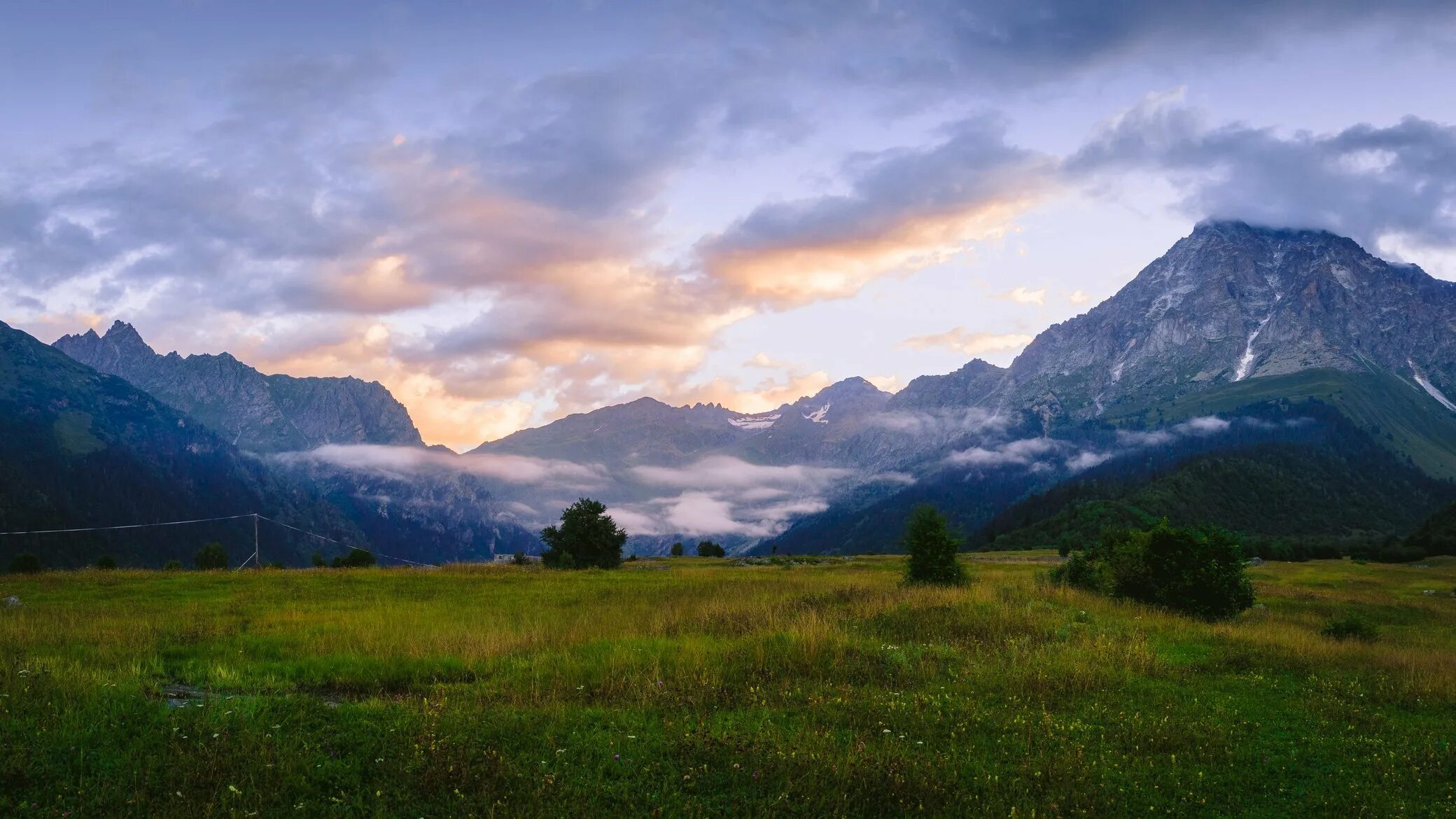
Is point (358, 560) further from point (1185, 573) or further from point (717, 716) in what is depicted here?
point (717, 716)

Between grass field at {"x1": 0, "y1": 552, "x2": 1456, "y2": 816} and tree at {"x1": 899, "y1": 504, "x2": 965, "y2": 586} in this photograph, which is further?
tree at {"x1": 899, "y1": 504, "x2": 965, "y2": 586}

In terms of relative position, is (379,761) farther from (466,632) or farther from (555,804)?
(466,632)

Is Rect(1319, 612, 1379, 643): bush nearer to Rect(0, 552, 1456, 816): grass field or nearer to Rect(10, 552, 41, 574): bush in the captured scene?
Rect(0, 552, 1456, 816): grass field

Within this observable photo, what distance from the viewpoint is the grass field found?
9.73 metres

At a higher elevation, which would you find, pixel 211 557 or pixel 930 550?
pixel 930 550

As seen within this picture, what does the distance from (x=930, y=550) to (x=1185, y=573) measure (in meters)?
11.4

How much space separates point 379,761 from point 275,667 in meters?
7.24

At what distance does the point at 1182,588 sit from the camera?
29.3m

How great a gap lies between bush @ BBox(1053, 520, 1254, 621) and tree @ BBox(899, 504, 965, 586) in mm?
7055

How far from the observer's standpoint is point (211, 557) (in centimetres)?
7325

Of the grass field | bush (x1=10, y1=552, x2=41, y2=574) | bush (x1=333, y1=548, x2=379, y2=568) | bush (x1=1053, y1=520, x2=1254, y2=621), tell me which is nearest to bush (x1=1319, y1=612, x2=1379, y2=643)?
the grass field

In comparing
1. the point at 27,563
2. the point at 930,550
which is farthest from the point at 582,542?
the point at 930,550

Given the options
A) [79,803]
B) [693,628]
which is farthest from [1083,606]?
[79,803]

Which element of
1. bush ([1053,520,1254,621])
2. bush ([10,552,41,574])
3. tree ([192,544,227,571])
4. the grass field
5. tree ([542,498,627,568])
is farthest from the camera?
tree ([192,544,227,571])
